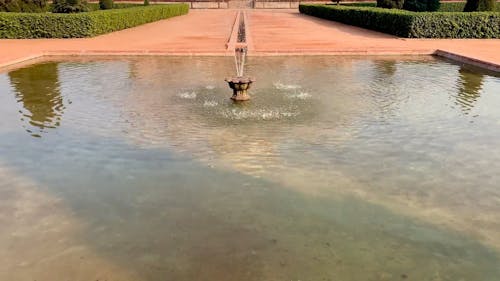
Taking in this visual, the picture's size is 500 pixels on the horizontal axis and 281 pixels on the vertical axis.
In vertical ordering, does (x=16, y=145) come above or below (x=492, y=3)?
below

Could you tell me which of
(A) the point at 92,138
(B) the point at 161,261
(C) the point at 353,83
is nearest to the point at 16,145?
(A) the point at 92,138

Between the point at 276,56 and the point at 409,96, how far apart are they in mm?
5667

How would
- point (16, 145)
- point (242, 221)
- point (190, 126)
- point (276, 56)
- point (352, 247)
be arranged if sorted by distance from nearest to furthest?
point (352, 247) < point (242, 221) < point (16, 145) < point (190, 126) < point (276, 56)

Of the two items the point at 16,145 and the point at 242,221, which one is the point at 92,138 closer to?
the point at 16,145

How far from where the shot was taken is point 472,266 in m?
3.38

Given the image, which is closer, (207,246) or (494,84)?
(207,246)

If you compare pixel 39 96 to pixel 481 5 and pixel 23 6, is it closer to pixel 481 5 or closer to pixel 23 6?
pixel 23 6

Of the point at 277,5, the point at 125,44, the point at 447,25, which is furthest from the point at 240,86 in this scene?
the point at 277,5

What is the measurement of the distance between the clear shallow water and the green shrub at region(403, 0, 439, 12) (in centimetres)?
2054

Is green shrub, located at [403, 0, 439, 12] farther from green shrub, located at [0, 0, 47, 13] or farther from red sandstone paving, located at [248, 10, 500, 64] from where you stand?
green shrub, located at [0, 0, 47, 13]

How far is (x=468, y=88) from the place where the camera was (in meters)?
9.27

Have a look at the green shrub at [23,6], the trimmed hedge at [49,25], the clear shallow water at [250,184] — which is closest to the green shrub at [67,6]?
the green shrub at [23,6]

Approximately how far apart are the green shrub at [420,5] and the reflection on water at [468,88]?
58.4 ft

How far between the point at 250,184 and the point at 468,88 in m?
6.68
